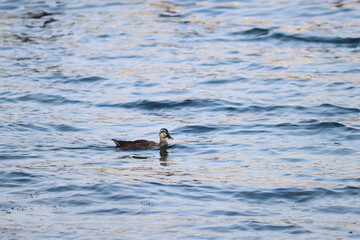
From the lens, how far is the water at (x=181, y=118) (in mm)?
12320

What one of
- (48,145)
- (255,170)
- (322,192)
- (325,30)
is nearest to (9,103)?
(48,145)

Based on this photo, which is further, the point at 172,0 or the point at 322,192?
the point at 172,0

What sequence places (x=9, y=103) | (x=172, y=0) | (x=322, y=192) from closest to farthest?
(x=322, y=192)
(x=9, y=103)
(x=172, y=0)

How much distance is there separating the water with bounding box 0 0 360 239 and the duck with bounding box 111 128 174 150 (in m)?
0.24

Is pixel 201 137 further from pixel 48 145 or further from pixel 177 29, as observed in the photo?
pixel 177 29

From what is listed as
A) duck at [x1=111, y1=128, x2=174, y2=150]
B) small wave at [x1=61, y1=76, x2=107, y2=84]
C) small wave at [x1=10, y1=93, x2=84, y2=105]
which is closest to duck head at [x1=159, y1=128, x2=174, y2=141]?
duck at [x1=111, y1=128, x2=174, y2=150]

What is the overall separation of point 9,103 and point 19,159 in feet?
18.4

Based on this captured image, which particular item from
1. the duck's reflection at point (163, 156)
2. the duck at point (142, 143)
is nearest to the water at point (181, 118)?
the duck's reflection at point (163, 156)

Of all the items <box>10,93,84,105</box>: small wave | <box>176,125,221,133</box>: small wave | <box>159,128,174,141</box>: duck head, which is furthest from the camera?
<box>10,93,84,105</box>: small wave

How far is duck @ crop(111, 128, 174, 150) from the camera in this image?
647 inches

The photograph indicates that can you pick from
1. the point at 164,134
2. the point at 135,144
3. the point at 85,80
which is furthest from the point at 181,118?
the point at 85,80

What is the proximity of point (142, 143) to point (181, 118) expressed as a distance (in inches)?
122

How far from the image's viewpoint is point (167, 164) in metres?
15.6

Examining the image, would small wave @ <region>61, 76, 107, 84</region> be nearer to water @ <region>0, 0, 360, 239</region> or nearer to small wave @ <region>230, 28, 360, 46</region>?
water @ <region>0, 0, 360, 239</region>
